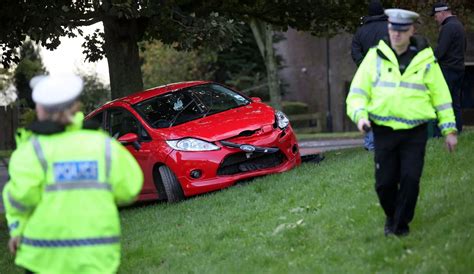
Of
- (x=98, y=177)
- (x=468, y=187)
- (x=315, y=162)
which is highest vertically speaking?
(x=98, y=177)

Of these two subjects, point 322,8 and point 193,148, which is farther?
point 322,8

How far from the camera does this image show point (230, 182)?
1185 cm

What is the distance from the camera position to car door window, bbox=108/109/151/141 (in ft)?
41.1

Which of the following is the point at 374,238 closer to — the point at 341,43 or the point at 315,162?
the point at 315,162

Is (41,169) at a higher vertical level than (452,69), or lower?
higher

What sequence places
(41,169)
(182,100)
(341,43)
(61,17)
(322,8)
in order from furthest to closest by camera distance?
(341,43) → (322,8) → (61,17) → (182,100) → (41,169)

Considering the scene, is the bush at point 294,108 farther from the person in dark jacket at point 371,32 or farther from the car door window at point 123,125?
the person in dark jacket at point 371,32

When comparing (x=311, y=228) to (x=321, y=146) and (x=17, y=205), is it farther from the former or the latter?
(x=321, y=146)

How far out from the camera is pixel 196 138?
11828mm

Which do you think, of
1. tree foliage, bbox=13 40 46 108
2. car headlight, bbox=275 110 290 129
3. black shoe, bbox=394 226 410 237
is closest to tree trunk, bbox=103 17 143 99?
car headlight, bbox=275 110 290 129

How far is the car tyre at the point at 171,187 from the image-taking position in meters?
11.9

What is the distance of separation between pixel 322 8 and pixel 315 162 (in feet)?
18.0

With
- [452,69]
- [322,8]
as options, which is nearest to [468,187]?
[452,69]

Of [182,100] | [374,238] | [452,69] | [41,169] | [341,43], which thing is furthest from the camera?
[341,43]
